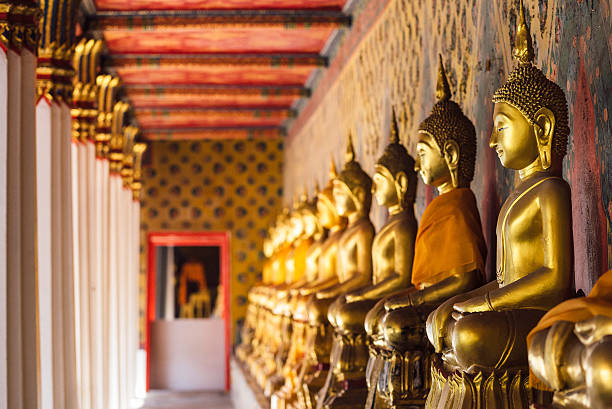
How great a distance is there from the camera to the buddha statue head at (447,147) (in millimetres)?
3623

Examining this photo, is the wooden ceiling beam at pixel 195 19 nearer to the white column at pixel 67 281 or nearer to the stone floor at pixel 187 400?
the white column at pixel 67 281

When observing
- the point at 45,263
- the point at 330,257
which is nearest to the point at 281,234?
→ the point at 330,257

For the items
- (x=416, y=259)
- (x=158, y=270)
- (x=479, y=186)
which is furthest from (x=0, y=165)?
(x=158, y=270)

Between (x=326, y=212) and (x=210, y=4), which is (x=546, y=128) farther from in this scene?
(x=210, y=4)

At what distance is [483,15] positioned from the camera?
4.38 m

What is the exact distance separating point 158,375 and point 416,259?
1171cm

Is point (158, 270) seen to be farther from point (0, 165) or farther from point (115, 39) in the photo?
point (0, 165)

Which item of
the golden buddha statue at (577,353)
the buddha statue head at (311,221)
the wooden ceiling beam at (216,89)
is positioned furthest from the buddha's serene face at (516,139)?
the wooden ceiling beam at (216,89)

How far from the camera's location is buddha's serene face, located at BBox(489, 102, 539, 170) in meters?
2.79

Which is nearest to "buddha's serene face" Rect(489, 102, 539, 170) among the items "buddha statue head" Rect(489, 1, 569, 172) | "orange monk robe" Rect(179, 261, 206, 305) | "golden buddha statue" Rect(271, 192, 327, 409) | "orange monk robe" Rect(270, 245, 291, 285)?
"buddha statue head" Rect(489, 1, 569, 172)

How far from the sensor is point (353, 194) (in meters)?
5.20

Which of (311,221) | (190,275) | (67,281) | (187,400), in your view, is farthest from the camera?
(190,275)

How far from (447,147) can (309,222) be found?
348cm

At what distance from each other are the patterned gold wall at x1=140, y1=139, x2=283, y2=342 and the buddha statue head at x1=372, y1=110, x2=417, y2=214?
10.4m
